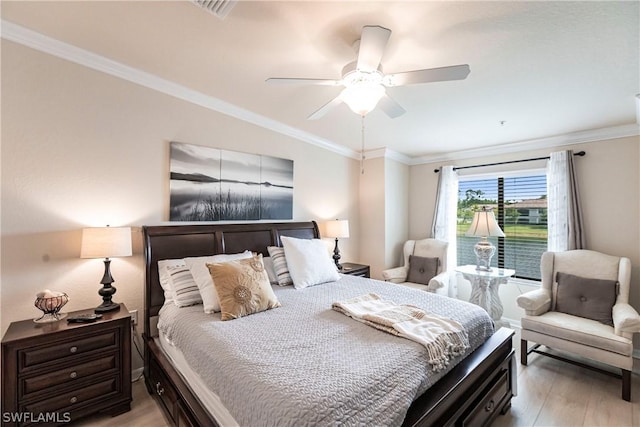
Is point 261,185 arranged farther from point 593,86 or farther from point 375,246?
point 593,86

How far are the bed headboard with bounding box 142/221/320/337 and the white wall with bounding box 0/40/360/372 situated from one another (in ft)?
0.52

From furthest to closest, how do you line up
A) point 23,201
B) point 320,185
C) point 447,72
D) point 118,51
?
point 320,185
point 118,51
point 23,201
point 447,72

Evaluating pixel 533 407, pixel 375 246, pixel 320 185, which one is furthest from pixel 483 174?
pixel 533 407

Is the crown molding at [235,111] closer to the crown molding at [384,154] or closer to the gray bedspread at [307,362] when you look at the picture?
the crown molding at [384,154]

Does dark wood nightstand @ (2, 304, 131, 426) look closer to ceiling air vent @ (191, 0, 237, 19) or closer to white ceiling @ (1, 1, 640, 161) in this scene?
white ceiling @ (1, 1, 640, 161)

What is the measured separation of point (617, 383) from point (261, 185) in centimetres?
382

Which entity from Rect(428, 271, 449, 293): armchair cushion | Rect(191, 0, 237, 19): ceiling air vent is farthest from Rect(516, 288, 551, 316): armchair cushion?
Rect(191, 0, 237, 19): ceiling air vent

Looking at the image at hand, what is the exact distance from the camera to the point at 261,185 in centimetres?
328

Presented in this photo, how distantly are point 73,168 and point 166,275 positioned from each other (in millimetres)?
1040

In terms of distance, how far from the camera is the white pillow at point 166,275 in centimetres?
223

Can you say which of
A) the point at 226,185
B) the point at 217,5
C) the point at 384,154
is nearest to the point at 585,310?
the point at 384,154

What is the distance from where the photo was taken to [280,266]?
2.81 m

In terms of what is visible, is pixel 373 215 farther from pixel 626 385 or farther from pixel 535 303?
pixel 626 385

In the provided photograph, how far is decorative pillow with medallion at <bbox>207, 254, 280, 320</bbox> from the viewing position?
6.23 feet
